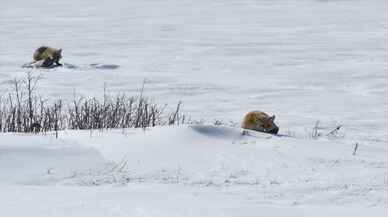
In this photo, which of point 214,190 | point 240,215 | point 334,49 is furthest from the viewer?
point 334,49

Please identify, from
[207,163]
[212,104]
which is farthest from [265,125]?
[212,104]

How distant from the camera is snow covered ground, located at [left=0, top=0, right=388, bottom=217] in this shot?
4.36 m

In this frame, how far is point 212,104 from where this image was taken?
1173 centimetres

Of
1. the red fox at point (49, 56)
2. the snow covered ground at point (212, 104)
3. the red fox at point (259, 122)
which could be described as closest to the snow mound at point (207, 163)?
the snow covered ground at point (212, 104)

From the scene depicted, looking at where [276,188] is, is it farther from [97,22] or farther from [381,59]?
[97,22]

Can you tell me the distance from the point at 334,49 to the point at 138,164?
13.8 meters

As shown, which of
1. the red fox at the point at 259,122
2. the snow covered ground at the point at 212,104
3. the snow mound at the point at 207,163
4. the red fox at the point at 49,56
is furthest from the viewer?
the red fox at the point at 49,56

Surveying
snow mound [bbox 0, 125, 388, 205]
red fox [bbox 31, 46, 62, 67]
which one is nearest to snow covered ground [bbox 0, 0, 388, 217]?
snow mound [bbox 0, 125, 388, 205]

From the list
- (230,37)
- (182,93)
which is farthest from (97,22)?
(182,93)

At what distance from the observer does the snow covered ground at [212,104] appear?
436cm

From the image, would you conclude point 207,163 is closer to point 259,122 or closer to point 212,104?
point 259,122

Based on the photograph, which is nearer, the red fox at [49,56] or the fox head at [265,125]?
the fox head at [265,125]

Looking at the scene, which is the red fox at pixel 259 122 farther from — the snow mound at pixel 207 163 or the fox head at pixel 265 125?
the snow mound at pixel 207 163

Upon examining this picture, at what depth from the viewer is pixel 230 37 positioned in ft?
69.2
